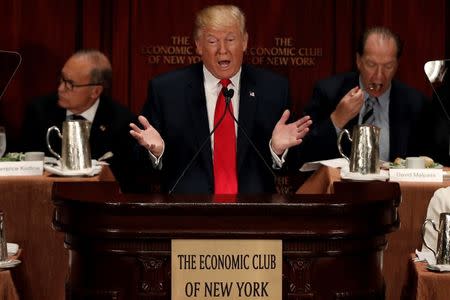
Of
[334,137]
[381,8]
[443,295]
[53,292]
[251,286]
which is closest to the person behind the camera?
[251,286]

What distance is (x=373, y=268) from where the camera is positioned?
323 centimetres

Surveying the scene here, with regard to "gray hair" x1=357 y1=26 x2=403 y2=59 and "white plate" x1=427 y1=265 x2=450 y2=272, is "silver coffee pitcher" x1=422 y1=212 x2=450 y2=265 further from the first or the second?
"gray hair" x1=357 y1=26 x2=403 y2=59

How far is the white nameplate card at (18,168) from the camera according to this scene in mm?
4797

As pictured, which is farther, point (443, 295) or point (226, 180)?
point (226, 180)

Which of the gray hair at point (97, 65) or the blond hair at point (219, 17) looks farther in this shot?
the gray hair at point (97, 65)

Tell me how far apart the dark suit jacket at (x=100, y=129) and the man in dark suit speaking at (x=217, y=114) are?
37.7 inches

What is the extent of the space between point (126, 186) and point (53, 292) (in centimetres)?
145

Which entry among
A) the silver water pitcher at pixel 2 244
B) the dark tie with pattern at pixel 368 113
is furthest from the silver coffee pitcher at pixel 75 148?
the dark tie with pattern at pixel 368 113

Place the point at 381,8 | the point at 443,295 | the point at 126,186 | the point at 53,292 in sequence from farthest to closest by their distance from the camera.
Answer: the point at 381,8 → the point at 126,186 → the point at 53,292 → the point at 443,295

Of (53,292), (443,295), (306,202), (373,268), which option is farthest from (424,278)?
(53,292)

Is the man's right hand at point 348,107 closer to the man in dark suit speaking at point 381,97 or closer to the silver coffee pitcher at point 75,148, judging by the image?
the man in dark suit speaking at point 381,97

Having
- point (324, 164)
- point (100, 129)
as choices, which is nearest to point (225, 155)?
point (324, 164)

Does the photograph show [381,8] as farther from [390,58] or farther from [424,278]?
[424,278]

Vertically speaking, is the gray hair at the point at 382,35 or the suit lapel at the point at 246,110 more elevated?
the gray hair at the point at 382,35
